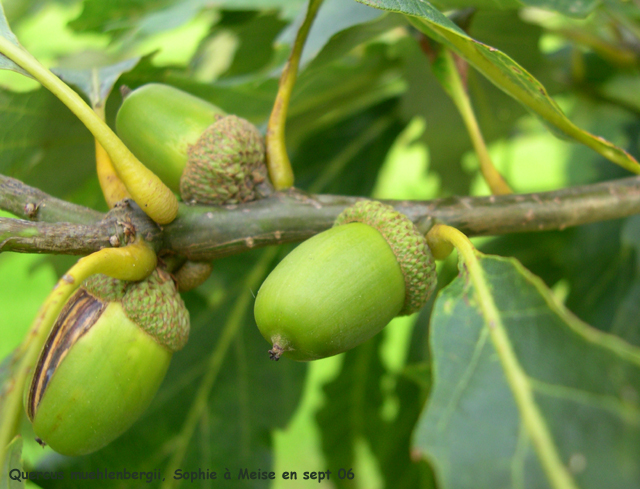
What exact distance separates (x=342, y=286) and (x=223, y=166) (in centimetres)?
29

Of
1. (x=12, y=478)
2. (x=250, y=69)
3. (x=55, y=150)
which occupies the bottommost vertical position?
(x=12, y=478)

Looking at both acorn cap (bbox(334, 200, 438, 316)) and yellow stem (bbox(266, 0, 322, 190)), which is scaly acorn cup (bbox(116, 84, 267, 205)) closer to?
yellow stem (bbox(266, 0, 322, 190))

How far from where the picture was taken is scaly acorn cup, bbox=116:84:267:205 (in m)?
0.85

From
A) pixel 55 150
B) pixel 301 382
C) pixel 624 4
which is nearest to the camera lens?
pixel 55 150

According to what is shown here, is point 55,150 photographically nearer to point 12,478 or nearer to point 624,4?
point 12,478

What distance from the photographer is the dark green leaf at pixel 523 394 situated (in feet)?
1.89

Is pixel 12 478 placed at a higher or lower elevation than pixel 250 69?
lower

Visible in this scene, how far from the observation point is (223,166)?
84 centimetres

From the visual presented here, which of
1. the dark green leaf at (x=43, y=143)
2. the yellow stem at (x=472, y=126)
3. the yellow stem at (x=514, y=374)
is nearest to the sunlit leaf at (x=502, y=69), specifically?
the yellow stem at (x=472, y=126)

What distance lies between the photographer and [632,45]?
153 centimetres

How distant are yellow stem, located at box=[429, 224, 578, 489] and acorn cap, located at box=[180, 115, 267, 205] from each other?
34cm

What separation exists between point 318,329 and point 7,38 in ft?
2.14

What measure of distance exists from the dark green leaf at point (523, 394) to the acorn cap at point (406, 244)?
0.31 ft

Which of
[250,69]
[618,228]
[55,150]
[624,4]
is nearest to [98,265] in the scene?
[55,150]
